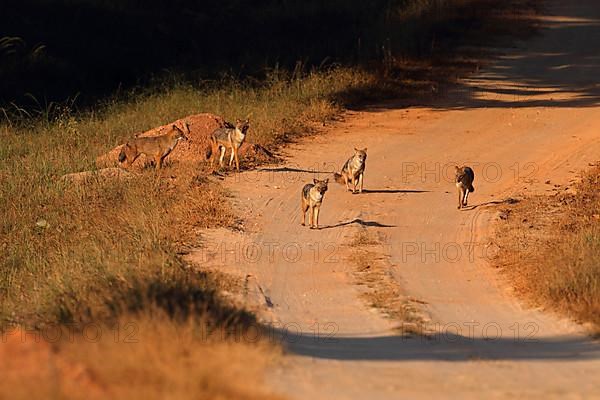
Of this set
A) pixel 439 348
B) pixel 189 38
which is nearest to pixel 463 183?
pixel 439 348

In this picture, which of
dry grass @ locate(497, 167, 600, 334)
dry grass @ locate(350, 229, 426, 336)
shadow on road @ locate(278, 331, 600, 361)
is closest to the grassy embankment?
shadow on road @ locate(278, 331, 600, 361)

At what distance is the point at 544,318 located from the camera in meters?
10.4

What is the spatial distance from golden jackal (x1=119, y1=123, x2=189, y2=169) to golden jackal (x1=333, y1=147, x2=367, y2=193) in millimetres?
2566

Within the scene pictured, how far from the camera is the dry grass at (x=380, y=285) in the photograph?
1021 cm

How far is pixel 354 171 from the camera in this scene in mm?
15578

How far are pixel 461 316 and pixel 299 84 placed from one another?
1193cm

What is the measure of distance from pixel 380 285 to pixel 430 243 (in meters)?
2.07

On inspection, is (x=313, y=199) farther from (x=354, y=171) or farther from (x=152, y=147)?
(x=152, y=147)

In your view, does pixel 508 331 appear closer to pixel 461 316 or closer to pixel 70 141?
pixel 461 316

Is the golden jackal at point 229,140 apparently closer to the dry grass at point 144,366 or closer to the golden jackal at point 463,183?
the golden jackal at point 463,183

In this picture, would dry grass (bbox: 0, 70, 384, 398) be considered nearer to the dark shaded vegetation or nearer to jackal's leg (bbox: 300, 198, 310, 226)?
jackal's leg (bbox: 300, 198, 310, 226)

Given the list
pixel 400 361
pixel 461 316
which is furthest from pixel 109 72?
pixel 400 361

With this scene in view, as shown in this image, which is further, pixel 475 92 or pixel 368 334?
pixel 475 92

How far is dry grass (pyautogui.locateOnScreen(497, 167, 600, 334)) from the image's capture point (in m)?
10.5
